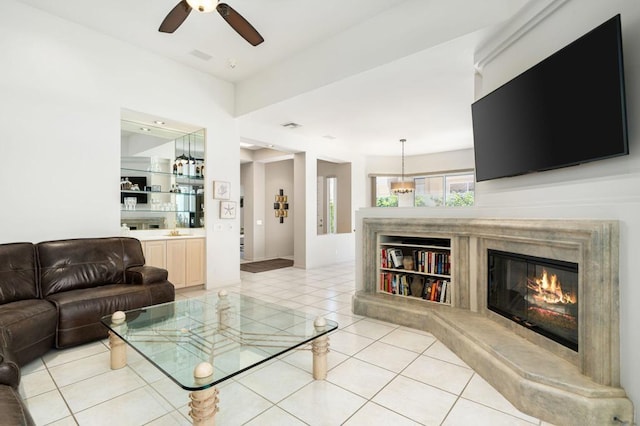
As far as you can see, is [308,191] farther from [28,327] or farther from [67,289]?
[28,327]

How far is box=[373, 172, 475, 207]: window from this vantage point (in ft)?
28.7

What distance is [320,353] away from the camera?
2.37 m

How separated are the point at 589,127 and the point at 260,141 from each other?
17.0 ft

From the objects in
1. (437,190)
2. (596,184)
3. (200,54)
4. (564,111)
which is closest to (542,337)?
(596,184)

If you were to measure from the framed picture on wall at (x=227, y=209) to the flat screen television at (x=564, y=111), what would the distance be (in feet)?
13.4

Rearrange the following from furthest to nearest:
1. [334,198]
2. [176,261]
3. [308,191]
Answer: [334,198]
[308,191]
[176,261]

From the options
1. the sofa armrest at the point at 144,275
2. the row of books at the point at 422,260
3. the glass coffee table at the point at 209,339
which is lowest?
the glass coffee table at the point at 209,339

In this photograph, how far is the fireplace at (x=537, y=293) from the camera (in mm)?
2221

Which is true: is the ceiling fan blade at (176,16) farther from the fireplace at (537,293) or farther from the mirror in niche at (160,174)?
the fireplace at (537,293)

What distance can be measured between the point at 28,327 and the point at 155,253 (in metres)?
2.11

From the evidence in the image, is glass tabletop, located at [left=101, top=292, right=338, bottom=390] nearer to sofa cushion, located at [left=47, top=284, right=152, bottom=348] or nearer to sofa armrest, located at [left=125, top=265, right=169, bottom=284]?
sofa cushion, located at [left=47, top=284, right=152, bottom=348]

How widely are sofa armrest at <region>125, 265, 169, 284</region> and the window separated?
6.79 m

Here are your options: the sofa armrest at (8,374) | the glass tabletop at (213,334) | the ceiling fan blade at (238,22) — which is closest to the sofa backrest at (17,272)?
A: the glass tabletop at (213,334)

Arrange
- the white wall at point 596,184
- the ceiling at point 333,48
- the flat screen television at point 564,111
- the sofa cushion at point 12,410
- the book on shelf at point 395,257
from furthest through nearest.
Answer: the book on shelf at point 395,257
the ceiling at point 333,48
the flat screen television at point 564,111
the white wall at point 596,184
the sofa cushion at point 12,410
